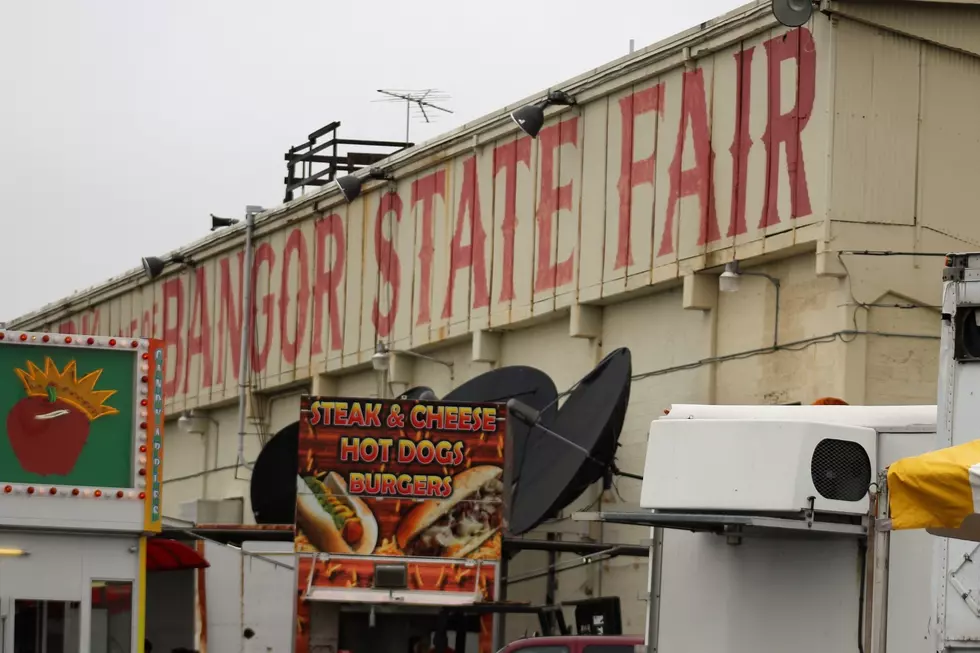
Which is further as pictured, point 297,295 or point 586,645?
point 297,295

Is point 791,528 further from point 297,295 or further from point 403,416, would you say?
point 297,295

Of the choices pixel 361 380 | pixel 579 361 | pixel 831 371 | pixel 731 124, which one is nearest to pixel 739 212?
pixel 731 124

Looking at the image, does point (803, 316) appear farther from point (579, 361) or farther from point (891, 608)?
point (891, 608)

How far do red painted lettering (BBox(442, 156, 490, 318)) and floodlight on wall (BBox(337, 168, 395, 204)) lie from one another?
9.32 ft

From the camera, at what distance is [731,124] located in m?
25.2

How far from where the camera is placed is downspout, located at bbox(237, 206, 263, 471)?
130 ft

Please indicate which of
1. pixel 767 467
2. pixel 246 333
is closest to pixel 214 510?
pixel 246 333

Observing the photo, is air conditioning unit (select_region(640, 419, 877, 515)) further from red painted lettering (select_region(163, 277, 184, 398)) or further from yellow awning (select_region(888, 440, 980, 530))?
red painted lettering (select_region(163, 277, 184, 398))

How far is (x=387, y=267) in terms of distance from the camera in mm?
34562

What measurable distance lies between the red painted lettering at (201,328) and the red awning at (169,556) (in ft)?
58.4

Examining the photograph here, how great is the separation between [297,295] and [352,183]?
3690 mm

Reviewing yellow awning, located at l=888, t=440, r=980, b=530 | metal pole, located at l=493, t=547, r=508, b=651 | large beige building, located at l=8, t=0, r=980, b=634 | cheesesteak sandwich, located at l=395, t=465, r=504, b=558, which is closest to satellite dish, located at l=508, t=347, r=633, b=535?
cheesesteak sandwich, located at l=395, t=465, r=504, b=558

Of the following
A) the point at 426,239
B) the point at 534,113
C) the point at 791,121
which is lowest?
the point at 426,239

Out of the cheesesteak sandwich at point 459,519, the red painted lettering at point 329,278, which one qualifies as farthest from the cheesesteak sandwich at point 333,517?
the red painted lettering at point 329,278
